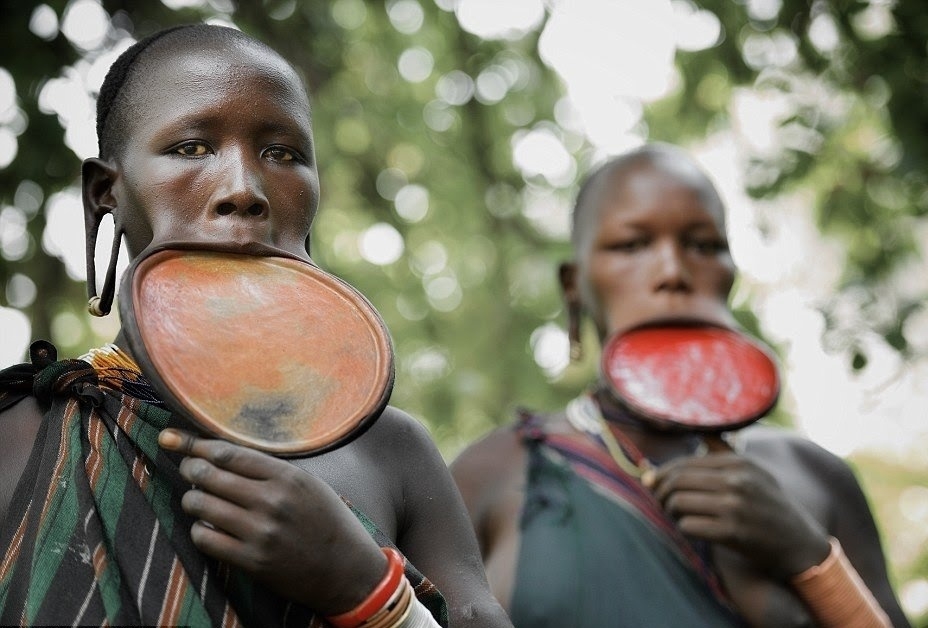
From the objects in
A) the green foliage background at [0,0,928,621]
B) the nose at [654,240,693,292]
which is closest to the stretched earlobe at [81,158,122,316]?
the nose at [654,240,693,292]

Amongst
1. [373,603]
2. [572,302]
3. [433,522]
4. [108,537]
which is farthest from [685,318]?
[108,537]

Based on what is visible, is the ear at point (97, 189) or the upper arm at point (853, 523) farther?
the upper arm at point (853, 523)

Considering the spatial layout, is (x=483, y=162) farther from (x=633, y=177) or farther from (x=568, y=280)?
(x=633, y=177)

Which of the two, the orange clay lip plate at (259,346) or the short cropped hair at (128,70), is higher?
the short cropped hair at (128,70)

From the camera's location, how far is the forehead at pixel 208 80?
204 centimetres

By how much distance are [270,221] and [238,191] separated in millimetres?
80

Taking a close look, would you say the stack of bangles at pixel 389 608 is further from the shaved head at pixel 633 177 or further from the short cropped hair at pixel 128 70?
the shaved head at pixel 633 177

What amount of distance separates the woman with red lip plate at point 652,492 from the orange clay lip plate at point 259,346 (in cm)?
137

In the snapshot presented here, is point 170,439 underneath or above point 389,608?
above

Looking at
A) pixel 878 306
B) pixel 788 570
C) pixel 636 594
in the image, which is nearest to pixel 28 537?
pixel 636 594

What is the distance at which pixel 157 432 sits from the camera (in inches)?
74.0

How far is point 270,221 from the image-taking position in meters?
1.99

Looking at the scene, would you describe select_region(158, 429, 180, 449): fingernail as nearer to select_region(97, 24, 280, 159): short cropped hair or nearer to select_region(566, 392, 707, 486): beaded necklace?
select_region(97, 24, 280, 159): short cropped hair

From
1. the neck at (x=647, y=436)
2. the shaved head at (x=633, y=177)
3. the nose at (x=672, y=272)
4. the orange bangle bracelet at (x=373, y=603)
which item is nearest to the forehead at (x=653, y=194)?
the shaved head at (x=633, y=177)
